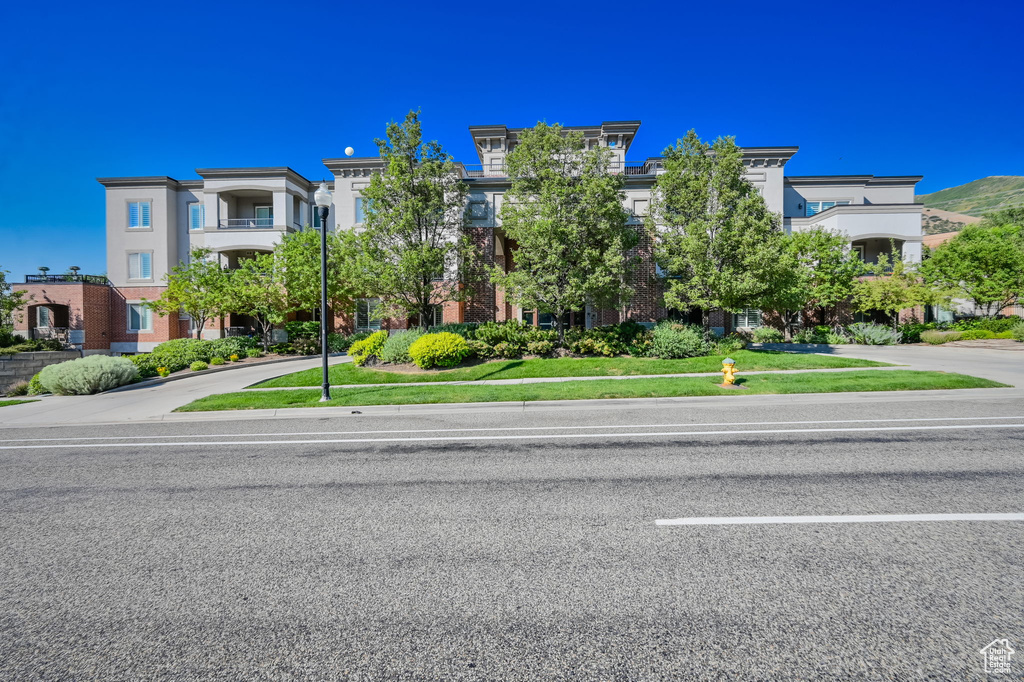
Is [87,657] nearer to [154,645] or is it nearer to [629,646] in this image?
[154,645]

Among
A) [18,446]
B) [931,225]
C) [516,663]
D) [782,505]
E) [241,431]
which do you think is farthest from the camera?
[931,225]

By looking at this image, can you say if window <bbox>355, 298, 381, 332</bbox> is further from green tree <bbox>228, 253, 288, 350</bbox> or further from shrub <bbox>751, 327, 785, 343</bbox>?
shrub <bbox>751, 327, 785, 343</bbox>

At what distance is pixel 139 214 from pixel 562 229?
3048 centimetres

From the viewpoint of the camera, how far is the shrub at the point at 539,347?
16938 mm

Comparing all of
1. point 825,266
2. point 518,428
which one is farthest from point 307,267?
point 825,266

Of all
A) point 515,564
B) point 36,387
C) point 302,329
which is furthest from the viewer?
point 302,329

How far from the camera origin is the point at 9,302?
27391mm

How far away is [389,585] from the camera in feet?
10.5

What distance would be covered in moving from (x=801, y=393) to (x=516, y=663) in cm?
1085

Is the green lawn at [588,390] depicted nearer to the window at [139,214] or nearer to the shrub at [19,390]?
the shrub at [19,390]

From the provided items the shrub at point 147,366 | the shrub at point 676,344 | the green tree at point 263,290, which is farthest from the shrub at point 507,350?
the shrub at point 147,366

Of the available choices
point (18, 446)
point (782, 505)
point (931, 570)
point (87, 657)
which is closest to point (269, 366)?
point (18, 446)

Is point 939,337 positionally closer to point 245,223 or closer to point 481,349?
point 481,349

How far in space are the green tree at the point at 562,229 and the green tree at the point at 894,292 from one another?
54.7ft
